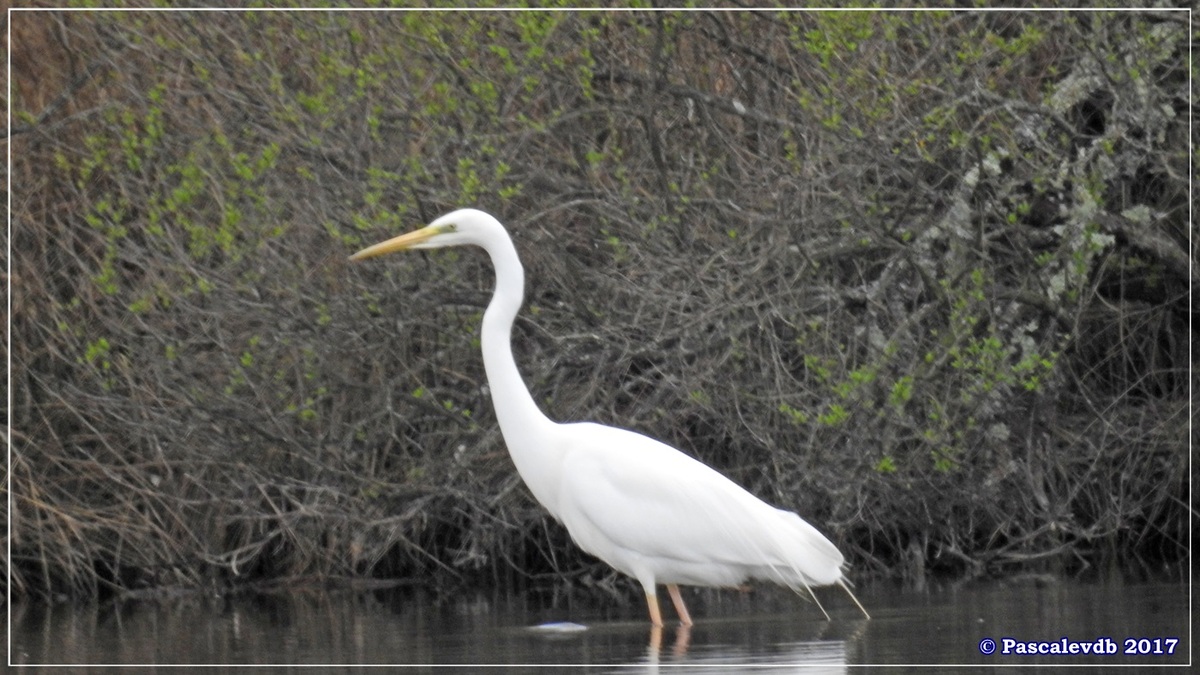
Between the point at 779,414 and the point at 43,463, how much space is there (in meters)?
3.95

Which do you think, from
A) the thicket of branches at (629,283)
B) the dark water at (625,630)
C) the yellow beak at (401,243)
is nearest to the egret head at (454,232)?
the yellow beak at (401,243)

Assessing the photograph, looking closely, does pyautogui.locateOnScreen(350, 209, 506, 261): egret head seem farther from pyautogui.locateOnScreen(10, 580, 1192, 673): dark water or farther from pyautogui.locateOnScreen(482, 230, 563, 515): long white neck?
pyautogui.locateOnScreen(10, 580, 1192, 673): dark water

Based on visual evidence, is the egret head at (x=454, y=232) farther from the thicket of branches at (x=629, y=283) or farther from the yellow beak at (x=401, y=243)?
the thicket of branches at (x=629, y=283)

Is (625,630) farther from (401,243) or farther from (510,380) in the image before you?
(401,243)

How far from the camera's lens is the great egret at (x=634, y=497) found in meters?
6.44

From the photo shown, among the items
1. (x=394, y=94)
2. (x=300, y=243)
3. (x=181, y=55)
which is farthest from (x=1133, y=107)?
(x=181, y=55)

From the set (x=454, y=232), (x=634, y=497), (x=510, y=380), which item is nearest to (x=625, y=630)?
(x=634, y=497)

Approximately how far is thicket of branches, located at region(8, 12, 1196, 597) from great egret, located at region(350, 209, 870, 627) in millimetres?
740

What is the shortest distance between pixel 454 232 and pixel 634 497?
4.13 feet

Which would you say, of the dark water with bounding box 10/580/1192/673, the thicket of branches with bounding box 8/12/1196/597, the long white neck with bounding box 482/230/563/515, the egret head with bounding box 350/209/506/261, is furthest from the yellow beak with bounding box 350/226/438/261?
the dark water with bounding box 10/580/1192/673

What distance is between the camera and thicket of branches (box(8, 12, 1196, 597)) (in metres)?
7.48

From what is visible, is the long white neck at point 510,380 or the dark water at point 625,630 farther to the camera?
the long white neck at point 510,380

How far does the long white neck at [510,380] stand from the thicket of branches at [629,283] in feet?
2.45

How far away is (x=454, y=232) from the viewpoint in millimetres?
6742
